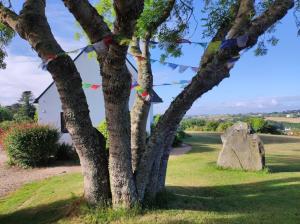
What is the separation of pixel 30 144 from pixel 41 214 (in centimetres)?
1005

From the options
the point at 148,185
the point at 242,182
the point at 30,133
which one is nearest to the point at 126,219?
the point at 148,185

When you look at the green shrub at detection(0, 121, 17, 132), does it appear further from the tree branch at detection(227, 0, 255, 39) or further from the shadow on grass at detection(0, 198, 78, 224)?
the tree branch at detection(227, 0, 255, 39)

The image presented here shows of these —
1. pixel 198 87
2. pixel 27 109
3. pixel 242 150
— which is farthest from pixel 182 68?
pixel 27 109

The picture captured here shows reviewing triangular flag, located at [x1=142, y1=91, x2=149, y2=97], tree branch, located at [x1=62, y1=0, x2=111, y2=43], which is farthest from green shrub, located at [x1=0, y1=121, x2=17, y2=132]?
tree branch, located at [x1=62, y1=0, x2=111, y2=43]

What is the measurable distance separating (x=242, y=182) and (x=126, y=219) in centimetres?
604

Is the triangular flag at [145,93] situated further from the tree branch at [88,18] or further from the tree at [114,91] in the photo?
the tree branch at [88,18]

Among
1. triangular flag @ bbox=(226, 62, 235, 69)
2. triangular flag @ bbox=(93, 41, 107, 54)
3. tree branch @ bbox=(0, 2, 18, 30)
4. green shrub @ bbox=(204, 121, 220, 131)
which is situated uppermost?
tree branch @ bbox=(0, 2, 18, 30)

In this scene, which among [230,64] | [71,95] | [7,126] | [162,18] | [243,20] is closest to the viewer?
[230,64]

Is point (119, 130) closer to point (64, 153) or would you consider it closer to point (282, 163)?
point (282, 163)

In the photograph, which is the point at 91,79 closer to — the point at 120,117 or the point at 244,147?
the point at 244,147

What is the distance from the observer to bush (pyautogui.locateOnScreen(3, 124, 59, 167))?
19000mm

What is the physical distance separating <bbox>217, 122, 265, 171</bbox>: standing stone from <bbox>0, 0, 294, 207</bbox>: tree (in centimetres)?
672

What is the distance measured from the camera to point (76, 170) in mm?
17516

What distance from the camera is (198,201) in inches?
381
